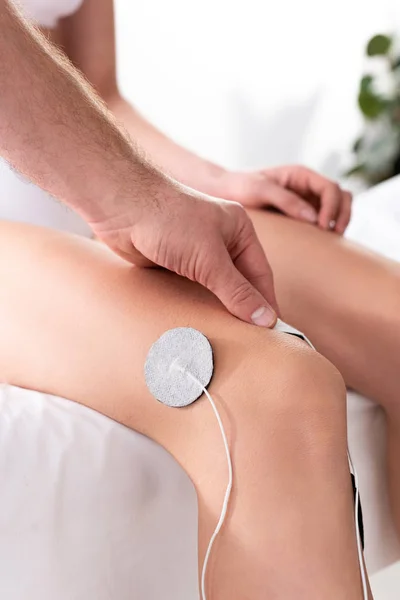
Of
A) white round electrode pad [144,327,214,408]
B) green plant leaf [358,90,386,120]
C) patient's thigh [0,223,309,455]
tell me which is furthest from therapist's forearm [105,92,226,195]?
green plant leaf [358,90,386,120]

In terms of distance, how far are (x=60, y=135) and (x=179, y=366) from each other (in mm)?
258

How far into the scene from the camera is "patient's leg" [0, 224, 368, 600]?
683 mm

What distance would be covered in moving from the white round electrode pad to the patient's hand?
0.43 m

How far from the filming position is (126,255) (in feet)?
2.85

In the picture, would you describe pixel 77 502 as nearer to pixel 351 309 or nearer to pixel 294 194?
pixel 351 309

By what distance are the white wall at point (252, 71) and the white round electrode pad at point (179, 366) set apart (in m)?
1.60

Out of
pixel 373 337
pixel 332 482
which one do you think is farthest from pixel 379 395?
pixel 332 482

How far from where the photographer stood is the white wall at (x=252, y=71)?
7.39 feet

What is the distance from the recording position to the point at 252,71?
250cm

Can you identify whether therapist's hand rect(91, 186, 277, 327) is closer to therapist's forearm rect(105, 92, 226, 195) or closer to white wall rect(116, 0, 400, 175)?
therapist's forearm rect(105, 92, 226, 195)

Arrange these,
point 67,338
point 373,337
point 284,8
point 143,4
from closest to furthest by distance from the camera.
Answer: point 67,338 → point 373,337 → point 143,4 → point 284,8

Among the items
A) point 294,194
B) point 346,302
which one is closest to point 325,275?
point 346,302

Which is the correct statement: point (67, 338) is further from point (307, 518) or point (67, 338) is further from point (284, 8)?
point (284, 8)

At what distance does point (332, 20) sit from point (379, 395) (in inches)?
75.8
